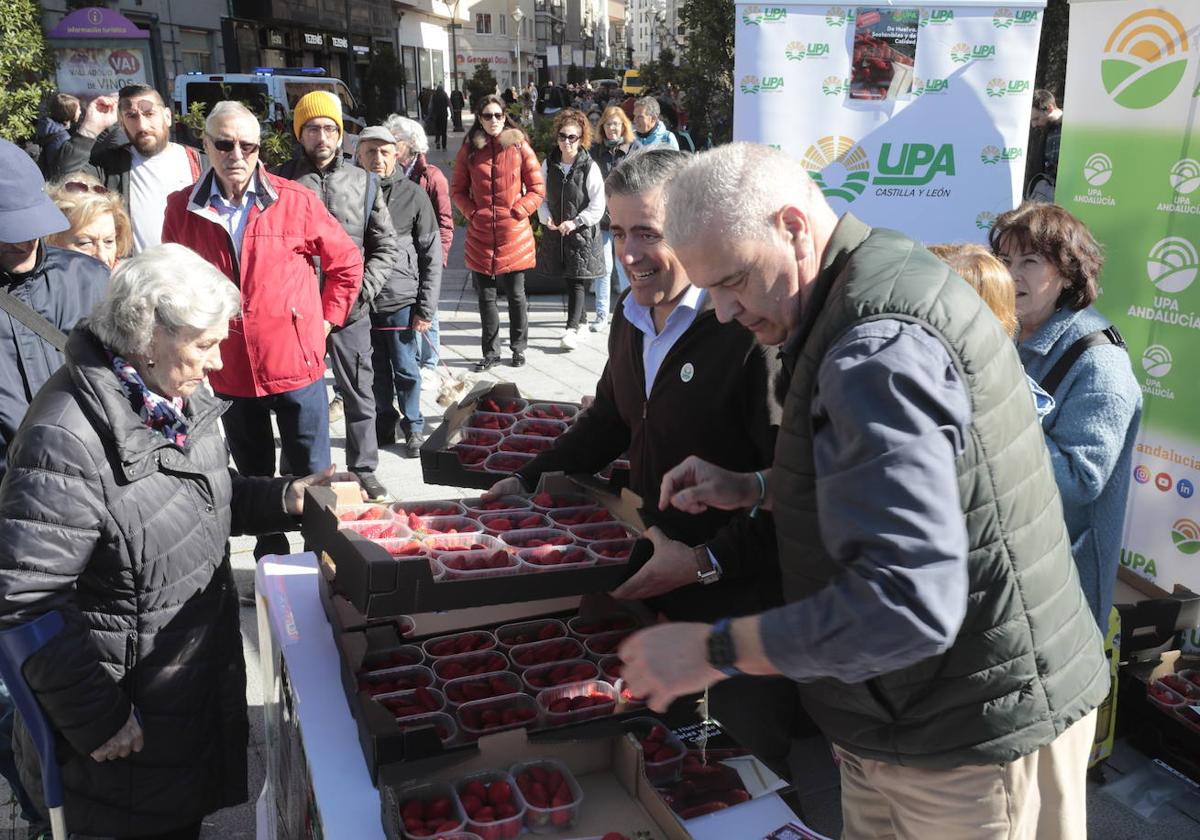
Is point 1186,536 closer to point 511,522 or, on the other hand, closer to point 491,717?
point 511,522

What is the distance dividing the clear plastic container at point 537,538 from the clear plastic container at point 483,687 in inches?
12.7

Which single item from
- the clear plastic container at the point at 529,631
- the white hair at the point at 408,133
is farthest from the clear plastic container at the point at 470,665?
the white hair at the point at 408,133

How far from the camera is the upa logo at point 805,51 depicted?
471cm

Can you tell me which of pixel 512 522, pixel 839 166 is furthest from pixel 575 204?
pixel 512 522

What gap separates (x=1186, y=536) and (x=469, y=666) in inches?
125

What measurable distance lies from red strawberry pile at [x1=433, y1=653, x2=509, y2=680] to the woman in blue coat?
5.38ft

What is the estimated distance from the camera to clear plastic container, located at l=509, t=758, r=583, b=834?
2057 mm

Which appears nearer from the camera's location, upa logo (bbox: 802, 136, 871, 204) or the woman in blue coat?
the woman in blue coat

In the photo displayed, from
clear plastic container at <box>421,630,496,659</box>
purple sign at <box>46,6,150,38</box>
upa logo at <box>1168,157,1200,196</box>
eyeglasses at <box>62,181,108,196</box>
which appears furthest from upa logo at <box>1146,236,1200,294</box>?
purple sign at <box>46,6,150,38</box>

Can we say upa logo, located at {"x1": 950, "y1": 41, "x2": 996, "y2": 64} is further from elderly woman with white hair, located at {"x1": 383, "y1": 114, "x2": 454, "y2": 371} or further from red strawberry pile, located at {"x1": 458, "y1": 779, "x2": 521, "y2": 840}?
red strawberry pile, located at {"x1": 458, "y1": 779, "x2": 521, "y2": 840}

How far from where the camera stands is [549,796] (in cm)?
209

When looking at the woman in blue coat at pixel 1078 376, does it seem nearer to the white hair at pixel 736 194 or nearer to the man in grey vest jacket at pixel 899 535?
the man in grey vest jacket at pixel 899 535

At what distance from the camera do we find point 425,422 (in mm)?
6953

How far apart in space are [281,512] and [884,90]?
3.61 metres
